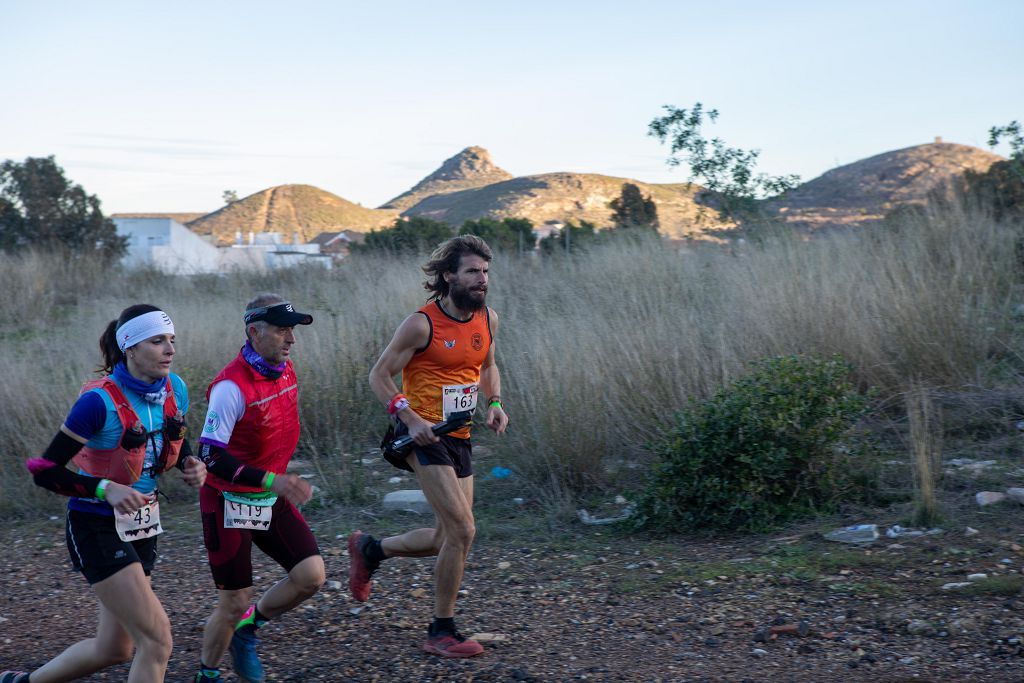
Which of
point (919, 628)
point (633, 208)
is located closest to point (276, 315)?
point (919, 628)

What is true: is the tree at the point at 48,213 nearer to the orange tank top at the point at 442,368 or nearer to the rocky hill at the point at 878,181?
the rocky hill at the point at 878,181

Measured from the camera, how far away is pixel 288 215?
251 ft

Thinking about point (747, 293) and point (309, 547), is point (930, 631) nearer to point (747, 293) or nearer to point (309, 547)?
point (309, 547)

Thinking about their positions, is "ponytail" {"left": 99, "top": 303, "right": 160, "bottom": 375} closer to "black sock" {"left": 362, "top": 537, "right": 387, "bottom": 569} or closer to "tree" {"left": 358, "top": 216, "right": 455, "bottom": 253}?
"black sock" {"left": 362, "top": 537, "right": 387, "bottom": 569}

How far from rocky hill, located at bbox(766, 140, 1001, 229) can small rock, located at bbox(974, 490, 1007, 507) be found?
9296 millimetres

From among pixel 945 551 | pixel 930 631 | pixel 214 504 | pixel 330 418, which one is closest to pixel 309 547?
pixel 214 504

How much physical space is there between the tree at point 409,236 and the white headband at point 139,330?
14.4 meters

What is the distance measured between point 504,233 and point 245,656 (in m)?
15.2

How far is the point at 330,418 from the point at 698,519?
4301mm

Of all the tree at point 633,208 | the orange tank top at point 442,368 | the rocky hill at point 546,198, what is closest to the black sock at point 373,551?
the orange tank top at point 442,368

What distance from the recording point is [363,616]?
557 cm

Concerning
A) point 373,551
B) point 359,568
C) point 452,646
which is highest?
point 373,551

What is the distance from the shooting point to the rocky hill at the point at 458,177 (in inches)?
3056

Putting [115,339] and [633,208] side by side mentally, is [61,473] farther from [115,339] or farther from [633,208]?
[633,208]
